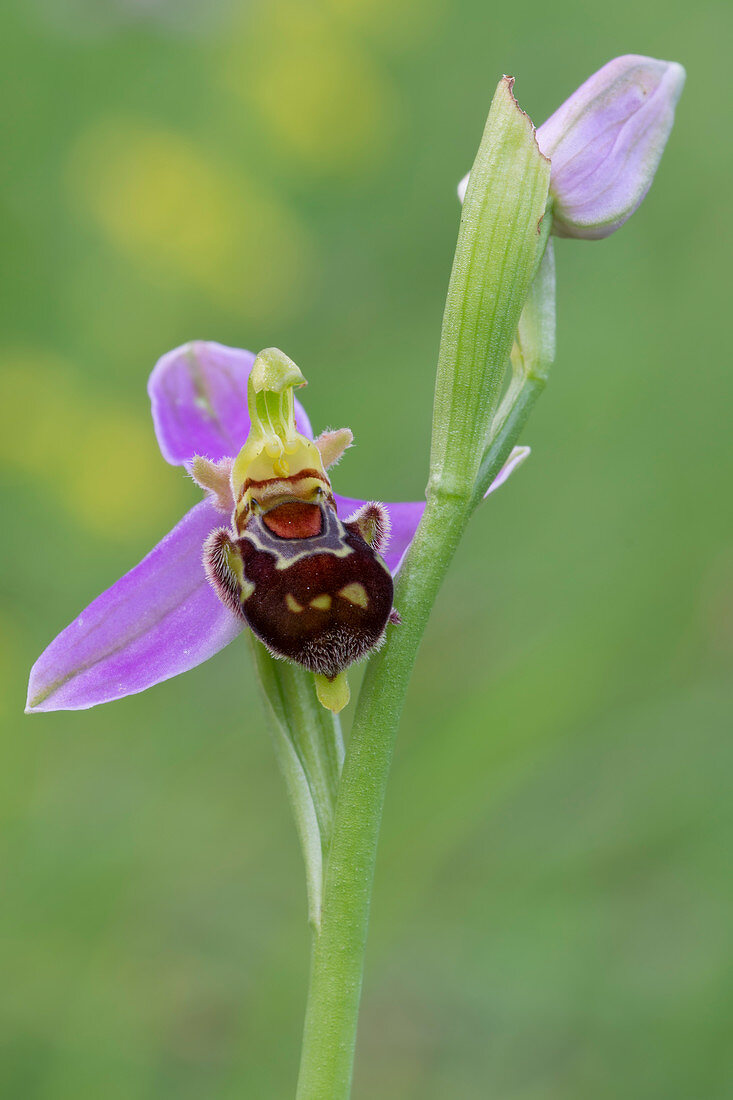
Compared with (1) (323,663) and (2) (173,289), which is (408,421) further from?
(1) (323,663)

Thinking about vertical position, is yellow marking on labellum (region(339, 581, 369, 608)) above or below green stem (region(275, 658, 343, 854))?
above

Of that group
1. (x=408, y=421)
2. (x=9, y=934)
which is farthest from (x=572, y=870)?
(x=408, y=421)

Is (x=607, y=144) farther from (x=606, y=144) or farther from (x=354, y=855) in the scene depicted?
(x=354, y=855)

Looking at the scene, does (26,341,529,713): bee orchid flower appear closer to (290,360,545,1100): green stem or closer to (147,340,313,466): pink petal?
(290,360,545,1100): green stem

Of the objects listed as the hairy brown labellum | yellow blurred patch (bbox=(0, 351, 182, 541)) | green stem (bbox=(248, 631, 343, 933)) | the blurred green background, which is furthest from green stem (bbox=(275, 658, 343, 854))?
yellow blurred patch (bbox=(0, 351, 182, 541))

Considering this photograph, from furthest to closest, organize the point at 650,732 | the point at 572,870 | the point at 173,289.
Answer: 1. the point at 173,289
2. the point at 650,732
3. the point at 572,870

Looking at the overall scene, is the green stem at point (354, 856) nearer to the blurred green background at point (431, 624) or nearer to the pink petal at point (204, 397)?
the pink petal at point (204, 397)
